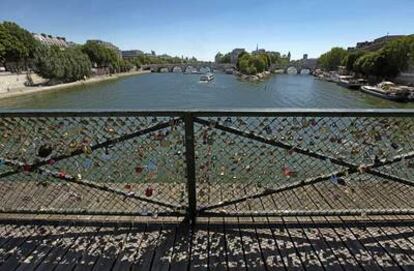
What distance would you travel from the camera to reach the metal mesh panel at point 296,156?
326cm

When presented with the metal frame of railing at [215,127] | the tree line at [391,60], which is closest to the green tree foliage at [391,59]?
the tree line at [391,60]

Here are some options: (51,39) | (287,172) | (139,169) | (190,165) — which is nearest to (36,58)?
(139,169)

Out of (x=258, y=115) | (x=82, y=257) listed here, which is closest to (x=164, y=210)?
(x=82, y=257)

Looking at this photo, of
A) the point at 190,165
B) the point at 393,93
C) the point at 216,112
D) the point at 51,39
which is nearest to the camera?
the point at 216,112

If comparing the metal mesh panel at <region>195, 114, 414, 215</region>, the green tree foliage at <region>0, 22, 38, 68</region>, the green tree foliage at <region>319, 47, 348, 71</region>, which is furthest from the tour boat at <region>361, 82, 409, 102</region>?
the green tree foliage at <region>319, 47, 348, 71</region>

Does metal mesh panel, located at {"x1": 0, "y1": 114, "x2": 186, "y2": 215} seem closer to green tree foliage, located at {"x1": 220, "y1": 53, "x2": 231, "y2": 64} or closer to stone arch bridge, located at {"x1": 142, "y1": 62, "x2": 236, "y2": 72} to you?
stone arch bridge, located at {"x1": 142, "y1": 62, "x2": 236, "y2": 72}

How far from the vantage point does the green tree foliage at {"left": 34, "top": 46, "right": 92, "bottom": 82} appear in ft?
179

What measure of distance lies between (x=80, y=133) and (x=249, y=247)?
1.93 metres

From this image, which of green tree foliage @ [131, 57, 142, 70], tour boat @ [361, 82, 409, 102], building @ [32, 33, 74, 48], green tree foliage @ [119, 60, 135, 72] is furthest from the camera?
green tree foliage @ [131, 57, 142, 70]

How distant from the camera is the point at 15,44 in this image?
57.1 m

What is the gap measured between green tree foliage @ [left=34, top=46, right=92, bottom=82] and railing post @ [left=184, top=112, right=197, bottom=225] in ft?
188

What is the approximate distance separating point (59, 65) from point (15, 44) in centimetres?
829

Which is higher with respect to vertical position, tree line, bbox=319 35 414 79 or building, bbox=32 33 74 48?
building, bbox=32 33 74 48

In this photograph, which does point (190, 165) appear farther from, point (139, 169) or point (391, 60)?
point (391, 60)
